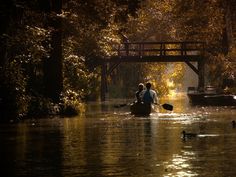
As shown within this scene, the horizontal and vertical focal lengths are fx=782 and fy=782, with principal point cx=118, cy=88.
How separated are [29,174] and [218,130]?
13.9 metres

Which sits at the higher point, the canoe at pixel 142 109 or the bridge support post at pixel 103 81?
the bridge support post at pixel 103 81

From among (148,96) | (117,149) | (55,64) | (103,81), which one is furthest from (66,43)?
(103,81)

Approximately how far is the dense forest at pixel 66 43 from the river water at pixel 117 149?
509 cm

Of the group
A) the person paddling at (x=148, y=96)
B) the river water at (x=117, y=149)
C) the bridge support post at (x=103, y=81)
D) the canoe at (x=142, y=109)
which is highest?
the bridge support post at (x=103, y=81)

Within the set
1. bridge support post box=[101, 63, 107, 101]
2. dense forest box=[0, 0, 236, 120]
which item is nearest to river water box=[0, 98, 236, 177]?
dense forest box=[0, 0, 236, 120]

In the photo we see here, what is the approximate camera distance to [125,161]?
65.0 feet

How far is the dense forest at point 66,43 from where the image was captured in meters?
39.2

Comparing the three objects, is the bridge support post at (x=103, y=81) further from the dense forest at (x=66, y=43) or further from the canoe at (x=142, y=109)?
the canoe at (x=142, y=109)

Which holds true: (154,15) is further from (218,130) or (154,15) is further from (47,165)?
(47,165)

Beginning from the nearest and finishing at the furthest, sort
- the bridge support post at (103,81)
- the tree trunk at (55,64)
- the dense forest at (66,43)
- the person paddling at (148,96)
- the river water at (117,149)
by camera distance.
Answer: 1. the river water at (117,149)
2. the dense forest at (66,43)
3. the person paddling at (148,96)
4. the tree trunk at (55,64)
5. the bridge support post at (103,81)

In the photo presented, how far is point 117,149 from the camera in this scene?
908 inches

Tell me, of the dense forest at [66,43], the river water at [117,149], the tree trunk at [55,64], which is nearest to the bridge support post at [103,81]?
the dense forest at [66,43]

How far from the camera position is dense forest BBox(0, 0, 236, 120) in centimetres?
3916

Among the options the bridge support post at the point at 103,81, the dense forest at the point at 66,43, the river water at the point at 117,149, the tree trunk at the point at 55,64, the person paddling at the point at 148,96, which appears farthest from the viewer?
the bridge support post at the point at 103,81
